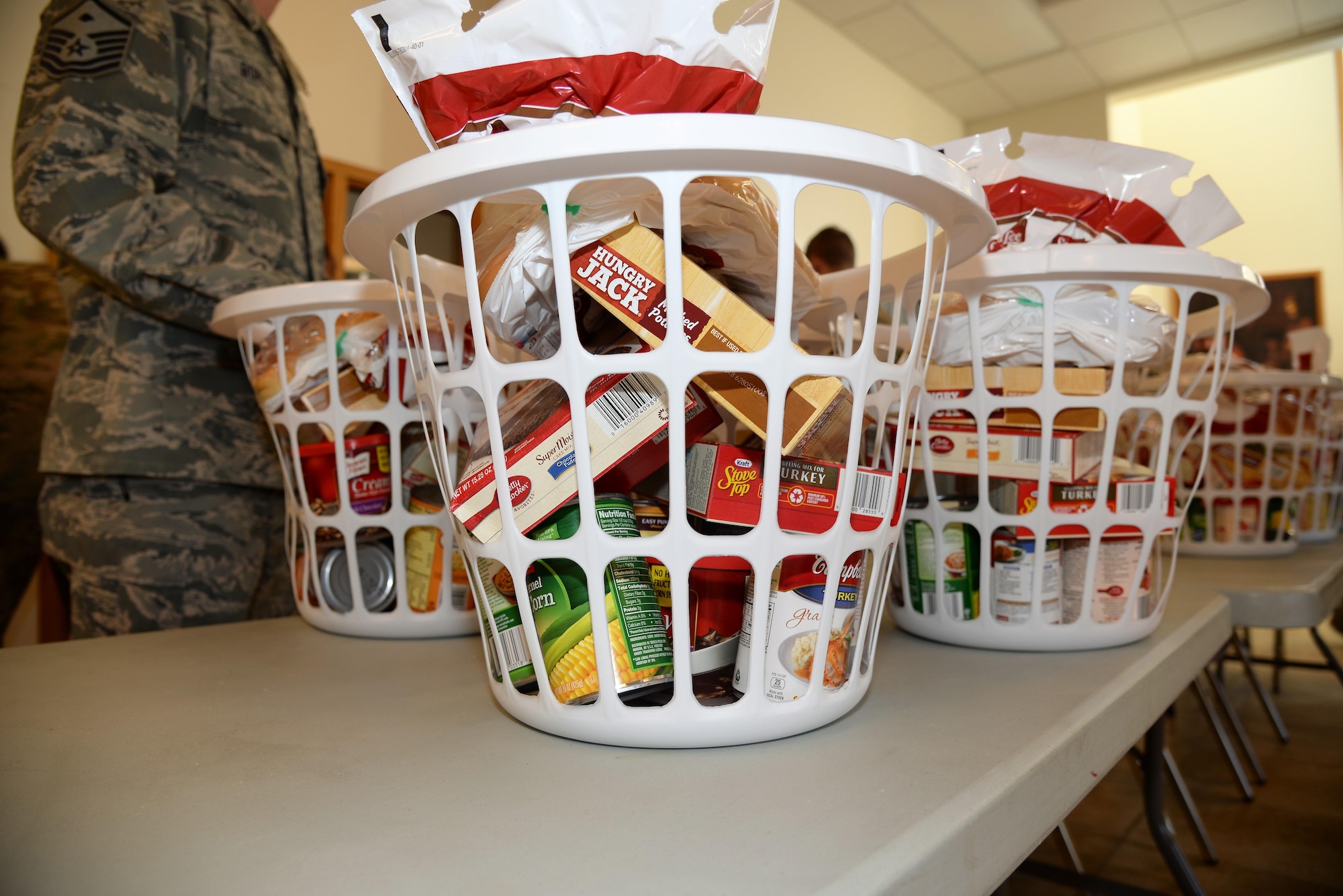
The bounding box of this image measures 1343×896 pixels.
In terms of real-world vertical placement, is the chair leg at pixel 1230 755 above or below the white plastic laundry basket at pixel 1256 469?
below

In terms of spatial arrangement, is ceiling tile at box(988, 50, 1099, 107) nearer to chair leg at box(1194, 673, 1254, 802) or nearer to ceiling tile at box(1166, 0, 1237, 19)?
ceiling tile at box(1166, 0, 1237, 19)

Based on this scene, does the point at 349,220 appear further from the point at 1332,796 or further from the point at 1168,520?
the point at 1332,796

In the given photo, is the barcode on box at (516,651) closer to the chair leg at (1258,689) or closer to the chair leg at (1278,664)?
the chair leg at (1258,689)

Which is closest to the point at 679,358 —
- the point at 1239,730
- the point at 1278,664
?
the point at 1239,730

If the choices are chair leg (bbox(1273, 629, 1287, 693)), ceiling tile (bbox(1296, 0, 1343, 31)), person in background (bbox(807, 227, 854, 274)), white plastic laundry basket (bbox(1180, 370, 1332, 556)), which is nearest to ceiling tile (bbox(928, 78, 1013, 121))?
ceiling tile (bbox(1296, 0, 1343, 31))

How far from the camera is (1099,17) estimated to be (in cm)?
328

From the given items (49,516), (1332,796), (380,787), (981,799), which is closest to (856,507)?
(981,799)

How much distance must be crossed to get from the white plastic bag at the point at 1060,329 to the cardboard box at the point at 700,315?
227mm

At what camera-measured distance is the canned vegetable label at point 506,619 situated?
0.43 meters

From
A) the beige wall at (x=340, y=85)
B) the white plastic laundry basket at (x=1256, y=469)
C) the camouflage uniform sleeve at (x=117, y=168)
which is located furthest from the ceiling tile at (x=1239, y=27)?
the camouflage uniform sleeve at (x=117, y=168)

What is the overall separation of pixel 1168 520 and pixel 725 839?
0.45m

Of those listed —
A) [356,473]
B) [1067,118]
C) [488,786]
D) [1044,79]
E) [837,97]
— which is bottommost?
[488,786]

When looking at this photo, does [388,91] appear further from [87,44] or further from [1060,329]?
[1060,329]

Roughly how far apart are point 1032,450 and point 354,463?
1.63 feet
